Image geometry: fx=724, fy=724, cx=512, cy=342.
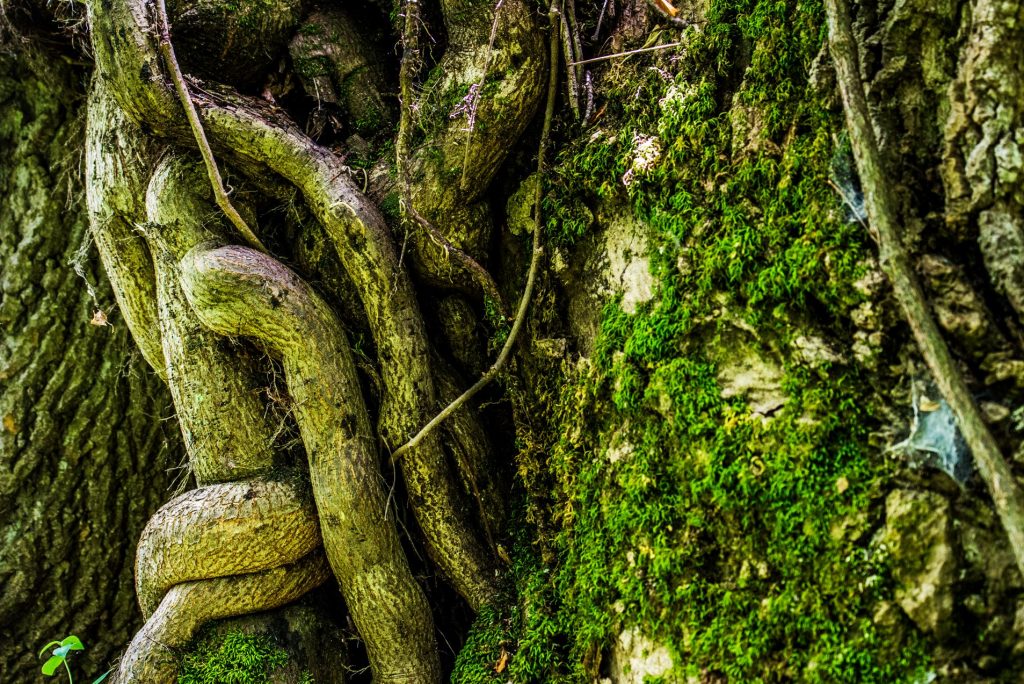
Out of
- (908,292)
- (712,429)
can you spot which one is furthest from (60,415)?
(908,292)

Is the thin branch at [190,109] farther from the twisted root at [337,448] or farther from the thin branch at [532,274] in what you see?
the thin branch at [532,274]

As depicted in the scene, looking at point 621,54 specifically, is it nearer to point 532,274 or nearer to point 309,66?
point 532,274

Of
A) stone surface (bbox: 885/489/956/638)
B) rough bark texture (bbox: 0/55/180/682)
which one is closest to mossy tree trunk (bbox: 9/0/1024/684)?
stone surface (bbox: 885/489/956/638)

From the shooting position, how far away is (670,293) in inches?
76.0

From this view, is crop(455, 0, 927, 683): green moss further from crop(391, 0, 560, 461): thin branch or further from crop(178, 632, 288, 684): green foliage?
crop(178, 632, 288, 684): green foliage

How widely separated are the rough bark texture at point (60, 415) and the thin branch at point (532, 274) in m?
1.91

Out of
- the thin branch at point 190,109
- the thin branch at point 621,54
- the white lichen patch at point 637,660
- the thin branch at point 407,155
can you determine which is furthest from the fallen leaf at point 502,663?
the thin branch at point 621,54

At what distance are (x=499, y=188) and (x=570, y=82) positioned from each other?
1.46 ft

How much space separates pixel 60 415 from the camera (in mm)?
3463

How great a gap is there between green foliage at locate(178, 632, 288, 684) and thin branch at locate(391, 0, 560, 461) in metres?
0.72

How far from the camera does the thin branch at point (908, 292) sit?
1.32 m

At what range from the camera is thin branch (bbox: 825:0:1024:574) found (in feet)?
4.33

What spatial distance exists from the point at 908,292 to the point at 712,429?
0.53 metres

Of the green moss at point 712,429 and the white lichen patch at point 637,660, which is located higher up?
the green moss at point 712,429
